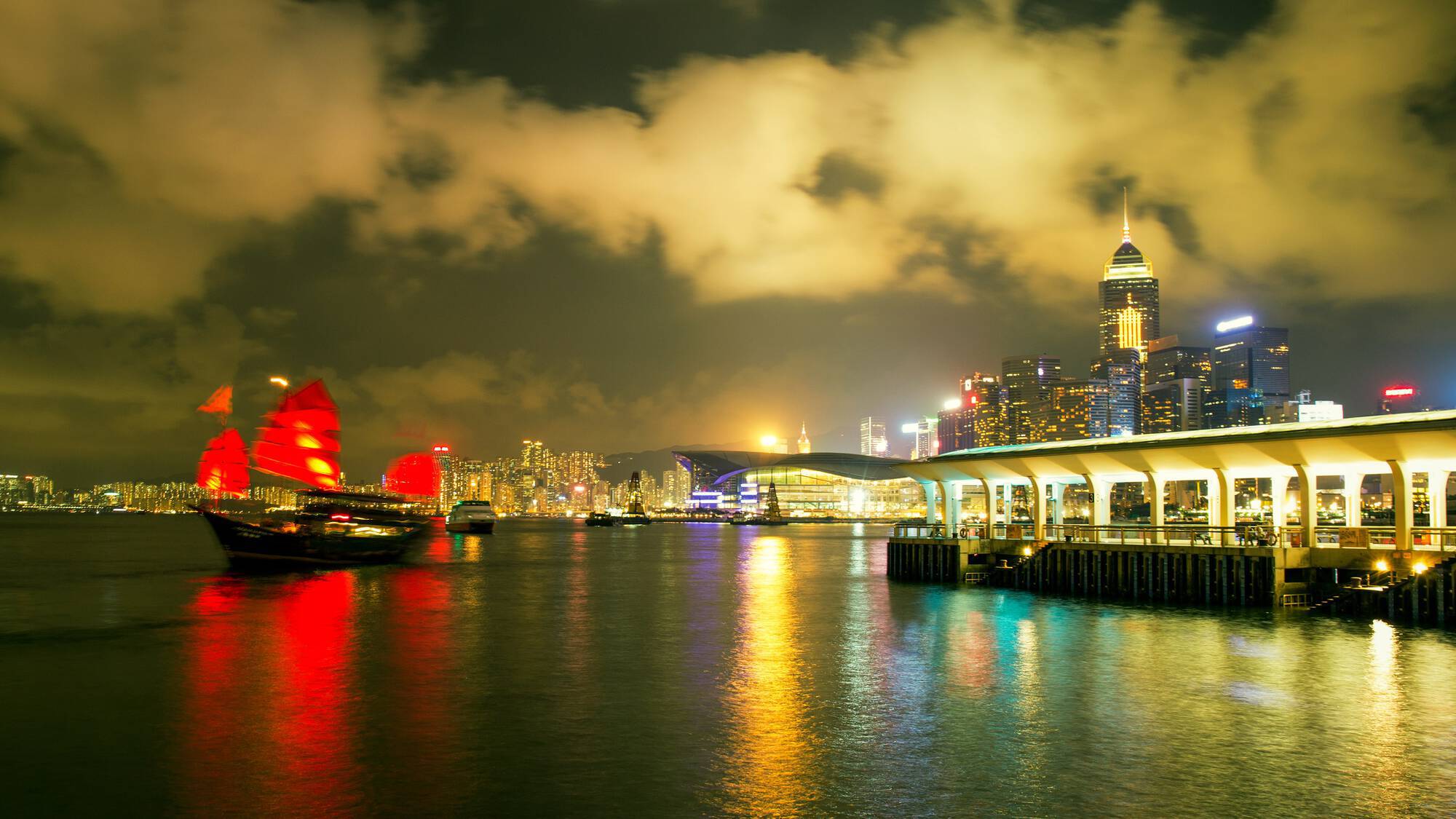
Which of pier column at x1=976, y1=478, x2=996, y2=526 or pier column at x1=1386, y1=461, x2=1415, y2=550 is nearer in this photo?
pier column at x1=1386, y1=461, x2=1415, y2=550

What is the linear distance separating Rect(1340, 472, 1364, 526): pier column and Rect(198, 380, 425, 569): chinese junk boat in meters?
67.6

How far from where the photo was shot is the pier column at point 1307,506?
45406mm

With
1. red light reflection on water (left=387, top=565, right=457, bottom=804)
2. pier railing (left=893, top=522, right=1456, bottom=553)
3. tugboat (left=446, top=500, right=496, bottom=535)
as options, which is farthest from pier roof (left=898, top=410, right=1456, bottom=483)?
tugboat (left=446, top=500, right=496, bottom=535)

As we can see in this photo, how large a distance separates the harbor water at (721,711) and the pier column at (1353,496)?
36.5 feet

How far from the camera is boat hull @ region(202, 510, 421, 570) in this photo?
77.3 metres

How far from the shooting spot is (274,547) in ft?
257

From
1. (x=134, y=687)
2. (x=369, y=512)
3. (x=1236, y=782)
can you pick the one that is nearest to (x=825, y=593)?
(x=134, y=687)

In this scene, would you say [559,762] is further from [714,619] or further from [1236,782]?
[714,619]

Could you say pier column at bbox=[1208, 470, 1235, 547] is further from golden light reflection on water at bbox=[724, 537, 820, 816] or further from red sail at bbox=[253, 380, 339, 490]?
red sail at bbox=[253, 380, 339, 490]

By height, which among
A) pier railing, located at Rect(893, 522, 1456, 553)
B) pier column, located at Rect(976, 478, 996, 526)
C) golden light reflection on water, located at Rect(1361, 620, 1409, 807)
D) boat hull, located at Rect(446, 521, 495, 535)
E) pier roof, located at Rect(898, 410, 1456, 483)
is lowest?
boat hull, located at Rect(446, 521, 495, 535)

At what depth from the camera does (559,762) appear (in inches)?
762

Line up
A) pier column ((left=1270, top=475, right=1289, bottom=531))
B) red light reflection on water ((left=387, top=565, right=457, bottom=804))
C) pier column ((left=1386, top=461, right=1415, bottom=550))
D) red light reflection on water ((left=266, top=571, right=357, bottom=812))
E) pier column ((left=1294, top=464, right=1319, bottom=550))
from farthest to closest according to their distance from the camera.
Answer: pier column ((left=1270, top=475, right=1289, bottom=531))
pier column ((left=1294, top=464, right=1319, bottom=550))
pier column ((left=1386, top=461, right=1415, bottom=550))
red light reflection on water ((left=387, top=565, right=457, bottom=804))
red light reflection on water ((left=266, top=571, right=357, bottom=812))

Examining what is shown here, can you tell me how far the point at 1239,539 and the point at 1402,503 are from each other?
1613 cm

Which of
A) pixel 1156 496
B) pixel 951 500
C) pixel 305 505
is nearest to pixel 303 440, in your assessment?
pixel 305 505
